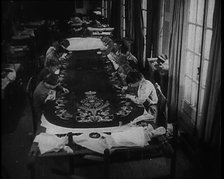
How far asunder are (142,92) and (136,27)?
2.20 m

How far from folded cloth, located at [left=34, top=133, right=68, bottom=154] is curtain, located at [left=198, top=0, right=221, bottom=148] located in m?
1.15

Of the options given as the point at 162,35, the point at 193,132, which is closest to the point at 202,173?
the point at 193,132

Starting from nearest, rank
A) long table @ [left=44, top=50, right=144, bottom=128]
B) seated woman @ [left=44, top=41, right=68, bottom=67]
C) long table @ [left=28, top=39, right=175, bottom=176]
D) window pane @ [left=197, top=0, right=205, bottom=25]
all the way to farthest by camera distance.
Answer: long table @ [left=28, top=39, right=175, bottom=176] → long table @ [left=44, top=50, right=144, bottom=128] → window pane @ [left=197, top=0, right=205, bottom=25] → seated woman @ [left=44, top=41, right=68, bottom=67]

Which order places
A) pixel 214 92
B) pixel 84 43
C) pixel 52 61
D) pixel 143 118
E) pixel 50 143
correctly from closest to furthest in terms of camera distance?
pixel 50 143
pixel 214 92
pixel 143 118
pixel 52 61
pixel 84 43

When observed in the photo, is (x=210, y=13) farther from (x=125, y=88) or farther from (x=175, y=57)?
(x=125, y=88)

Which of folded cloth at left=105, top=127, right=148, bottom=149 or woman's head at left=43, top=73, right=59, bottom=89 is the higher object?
woman's head at left=43, top=73, right=59, bottom=89

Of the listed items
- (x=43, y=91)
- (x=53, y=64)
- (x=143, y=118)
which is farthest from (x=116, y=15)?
(x=143, y=118)

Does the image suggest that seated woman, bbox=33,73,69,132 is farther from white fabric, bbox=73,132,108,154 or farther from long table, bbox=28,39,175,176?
white fabric, bbox=73,132,108,154

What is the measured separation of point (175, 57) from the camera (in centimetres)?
344

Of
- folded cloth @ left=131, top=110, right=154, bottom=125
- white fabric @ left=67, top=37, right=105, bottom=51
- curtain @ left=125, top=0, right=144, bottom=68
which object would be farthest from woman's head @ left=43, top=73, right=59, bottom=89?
white fabric @ left=67, top=37, right=105, bottom=51

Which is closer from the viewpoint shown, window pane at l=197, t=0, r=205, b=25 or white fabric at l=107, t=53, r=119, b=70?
window pane at l=197, t=0, r=205, b=25

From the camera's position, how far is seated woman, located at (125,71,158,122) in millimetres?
3119

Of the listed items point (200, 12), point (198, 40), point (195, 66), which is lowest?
point (195, 66)

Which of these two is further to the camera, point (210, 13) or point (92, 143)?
point (210, 13)
